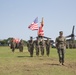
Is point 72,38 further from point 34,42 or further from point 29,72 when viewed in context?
point 29,72

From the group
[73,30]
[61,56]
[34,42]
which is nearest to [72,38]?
[73,30]

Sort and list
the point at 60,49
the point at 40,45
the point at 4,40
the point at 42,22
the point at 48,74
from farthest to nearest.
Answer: the point at 4,40
the point at 42,22
the point at 40,45
the point at 60,49
the point at 48,74

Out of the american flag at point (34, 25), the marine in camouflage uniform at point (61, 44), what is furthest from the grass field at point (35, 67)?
the american flag at point (34, 25)

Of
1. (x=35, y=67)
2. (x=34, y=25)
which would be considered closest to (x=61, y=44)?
(x=35, y=67)

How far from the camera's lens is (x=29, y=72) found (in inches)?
602

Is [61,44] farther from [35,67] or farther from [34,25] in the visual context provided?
[34,25]

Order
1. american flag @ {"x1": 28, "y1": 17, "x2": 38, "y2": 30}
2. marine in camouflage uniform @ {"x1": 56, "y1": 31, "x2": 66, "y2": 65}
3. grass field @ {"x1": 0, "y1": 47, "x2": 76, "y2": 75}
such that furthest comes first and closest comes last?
american flag @ {"x1": 28, "y1": 17, "x2": 38, "y2": 30}
marine in camouflage uniform @ {"x1": 56, "y1": 31, "x2": 66, "y2": 65}
grass field @ {"x1": 0, "y1": 47, "x2": 76, "y2": 75}

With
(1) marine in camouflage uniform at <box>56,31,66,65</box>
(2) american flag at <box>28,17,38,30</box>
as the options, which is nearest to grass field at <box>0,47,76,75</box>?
(1) marine in camouflage uniform at <box>56,31,66,65</box>

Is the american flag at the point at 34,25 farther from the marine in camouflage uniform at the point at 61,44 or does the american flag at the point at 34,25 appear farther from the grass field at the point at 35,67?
the marine in camouflage uniform at the point at 61,44

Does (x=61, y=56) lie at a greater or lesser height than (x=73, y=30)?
lesser

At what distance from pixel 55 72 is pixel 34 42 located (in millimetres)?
15791

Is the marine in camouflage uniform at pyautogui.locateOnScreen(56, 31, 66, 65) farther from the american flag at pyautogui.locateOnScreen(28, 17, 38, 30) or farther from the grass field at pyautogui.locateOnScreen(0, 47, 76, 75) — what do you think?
the american flag at pyautogui.locateOnScreen(28, 17, 38, 30)

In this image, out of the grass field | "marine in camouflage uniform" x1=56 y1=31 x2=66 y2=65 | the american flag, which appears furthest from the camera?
the american flag

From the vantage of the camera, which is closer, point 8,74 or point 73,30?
point 8,74
